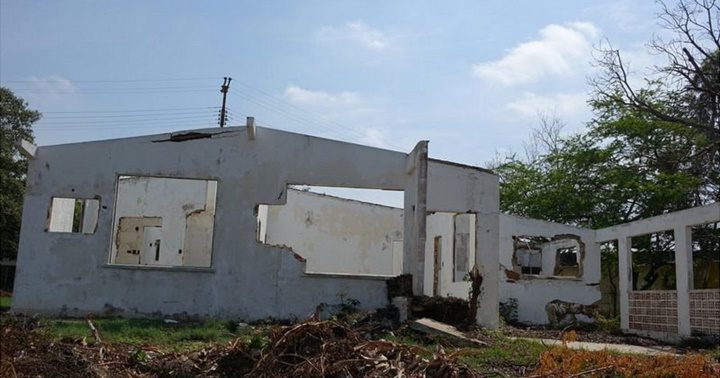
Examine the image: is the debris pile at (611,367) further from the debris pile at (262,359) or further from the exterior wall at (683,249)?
the exterior wall at (683,249)

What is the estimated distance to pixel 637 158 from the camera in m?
25.0

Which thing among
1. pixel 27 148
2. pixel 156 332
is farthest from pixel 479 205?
pixel 27 148

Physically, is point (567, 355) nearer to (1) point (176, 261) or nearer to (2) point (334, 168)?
(2) point (334, 168)

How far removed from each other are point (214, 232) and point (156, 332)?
3675 mm

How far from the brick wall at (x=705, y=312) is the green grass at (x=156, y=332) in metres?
10.1

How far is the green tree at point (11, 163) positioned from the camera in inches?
1137

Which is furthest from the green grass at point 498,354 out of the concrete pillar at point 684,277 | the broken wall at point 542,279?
the broken wall at point 542,279

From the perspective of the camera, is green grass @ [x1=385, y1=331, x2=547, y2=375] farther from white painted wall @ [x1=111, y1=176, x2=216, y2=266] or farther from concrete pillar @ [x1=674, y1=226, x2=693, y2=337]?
white painted wall @ [x1=111, y1=176, x2=216, y2=266]

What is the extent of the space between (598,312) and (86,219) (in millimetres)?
16765

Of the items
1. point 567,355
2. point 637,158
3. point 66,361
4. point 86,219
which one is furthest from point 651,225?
point 86,219

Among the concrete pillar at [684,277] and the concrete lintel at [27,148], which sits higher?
the concrete lintel at [27,148]

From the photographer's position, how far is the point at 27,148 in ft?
51.0

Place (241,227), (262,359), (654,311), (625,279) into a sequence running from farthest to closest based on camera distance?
1. (625,279)
2. (654,311)
3. (241,227)
4. (262,359)

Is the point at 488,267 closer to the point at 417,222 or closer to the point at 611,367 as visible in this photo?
the point at 417,222
